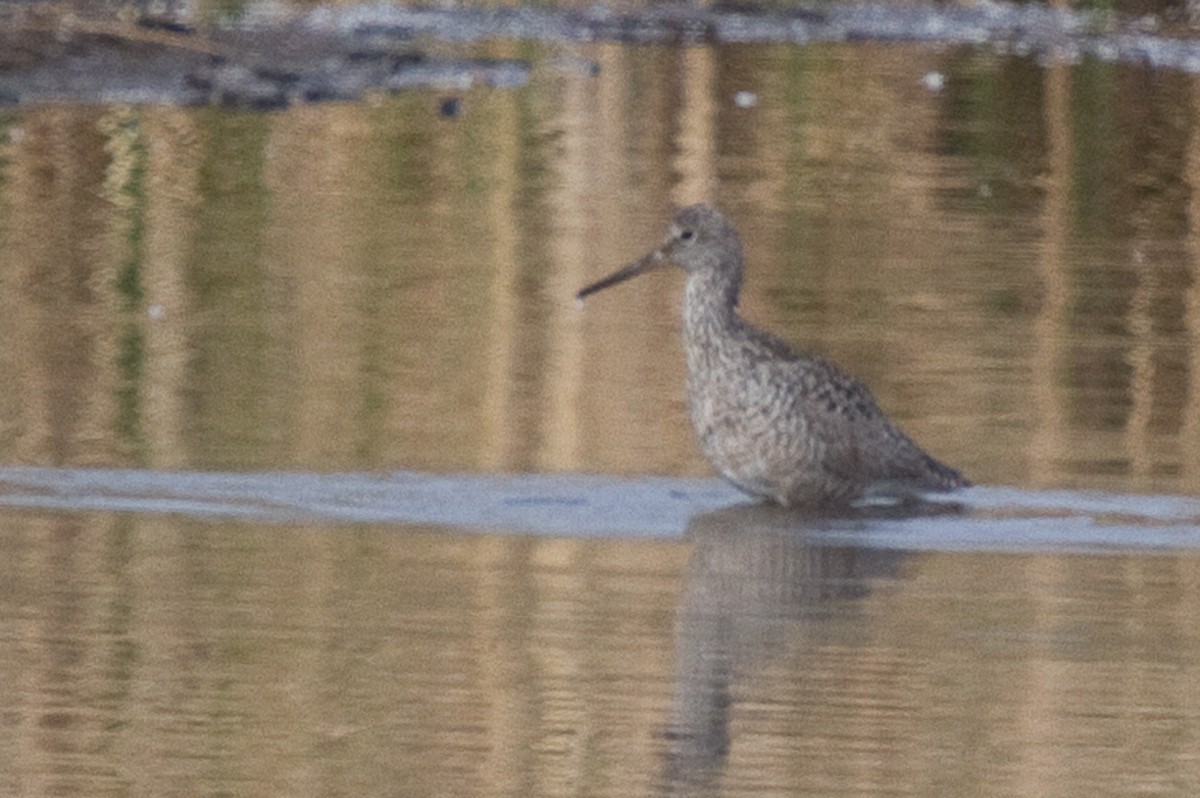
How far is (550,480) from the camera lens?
1005 cm

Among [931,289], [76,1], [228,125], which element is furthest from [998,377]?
[76,1]

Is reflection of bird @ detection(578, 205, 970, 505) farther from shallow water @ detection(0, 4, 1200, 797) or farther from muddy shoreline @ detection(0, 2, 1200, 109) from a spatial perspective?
muddy shoreline @ detection(0, 2, 1200, 109)

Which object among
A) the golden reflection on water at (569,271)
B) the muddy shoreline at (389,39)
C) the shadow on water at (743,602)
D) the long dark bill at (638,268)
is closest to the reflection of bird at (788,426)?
the shadow on water at (743,602)

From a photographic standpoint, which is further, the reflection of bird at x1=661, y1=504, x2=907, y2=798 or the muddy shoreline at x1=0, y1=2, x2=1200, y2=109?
the muddy shoreline at x1=0, y1=2, x2=1200, y2=109

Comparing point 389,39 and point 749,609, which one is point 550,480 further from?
point 389,39

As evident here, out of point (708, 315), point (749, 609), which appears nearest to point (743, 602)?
point (749, 609)

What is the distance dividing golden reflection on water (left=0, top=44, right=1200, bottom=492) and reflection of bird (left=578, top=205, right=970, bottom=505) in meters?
0.33

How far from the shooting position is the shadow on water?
7.03 meters

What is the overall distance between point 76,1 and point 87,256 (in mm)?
10054

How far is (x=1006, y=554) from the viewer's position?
9.19 metres

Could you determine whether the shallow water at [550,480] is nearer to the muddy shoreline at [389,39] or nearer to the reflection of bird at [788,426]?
the reflection of bird at [788,426]

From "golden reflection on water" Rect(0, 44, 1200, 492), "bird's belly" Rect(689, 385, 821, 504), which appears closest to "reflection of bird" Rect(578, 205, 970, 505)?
"bird's belly" Rect(689, 385, 821, 504)

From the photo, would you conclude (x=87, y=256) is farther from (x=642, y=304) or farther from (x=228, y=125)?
(x=228, y=125)

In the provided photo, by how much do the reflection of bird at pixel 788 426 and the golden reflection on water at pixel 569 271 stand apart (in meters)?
0.33
